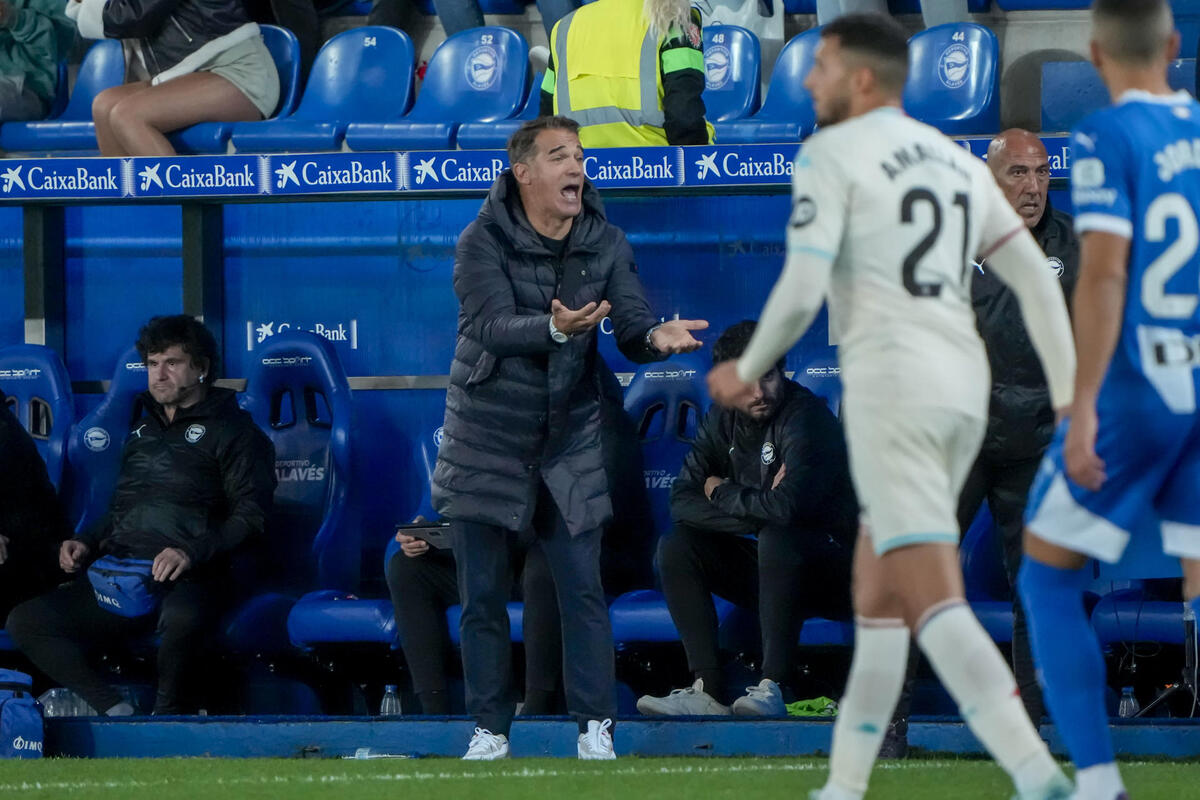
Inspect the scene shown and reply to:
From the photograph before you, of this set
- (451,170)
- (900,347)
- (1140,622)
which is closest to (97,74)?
(451,170)

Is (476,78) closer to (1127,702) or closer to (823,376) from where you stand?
(823,376)

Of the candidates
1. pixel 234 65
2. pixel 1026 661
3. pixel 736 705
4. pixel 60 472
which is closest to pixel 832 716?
pixel 736 705

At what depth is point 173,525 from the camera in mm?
6684

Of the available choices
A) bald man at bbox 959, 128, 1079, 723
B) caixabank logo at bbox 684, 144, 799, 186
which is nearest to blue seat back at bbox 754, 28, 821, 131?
caixabank logo at bbox 684, 144, 799, 186

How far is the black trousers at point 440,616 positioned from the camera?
6.03 m

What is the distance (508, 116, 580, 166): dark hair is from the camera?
5359 millimetres

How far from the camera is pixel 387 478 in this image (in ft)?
24.3

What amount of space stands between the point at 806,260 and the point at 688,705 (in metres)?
2.78

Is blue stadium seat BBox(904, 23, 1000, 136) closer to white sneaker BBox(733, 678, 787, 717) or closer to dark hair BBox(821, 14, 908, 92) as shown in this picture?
white sneaker BBox(733, 678, 787, 717)

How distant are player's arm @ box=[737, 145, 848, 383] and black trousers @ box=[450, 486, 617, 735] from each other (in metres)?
1.94

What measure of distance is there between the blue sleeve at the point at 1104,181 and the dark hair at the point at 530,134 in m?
2.12

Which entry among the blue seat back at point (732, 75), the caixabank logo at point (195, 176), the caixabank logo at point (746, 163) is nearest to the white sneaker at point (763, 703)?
the caixabank logo at point (746, 163)

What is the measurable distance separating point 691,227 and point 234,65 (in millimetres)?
2345

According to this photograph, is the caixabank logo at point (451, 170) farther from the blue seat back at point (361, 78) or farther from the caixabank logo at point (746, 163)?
the blue seat back at point (361, 78)
